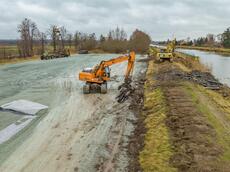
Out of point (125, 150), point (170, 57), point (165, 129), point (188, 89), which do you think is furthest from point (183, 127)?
point (170, 57)

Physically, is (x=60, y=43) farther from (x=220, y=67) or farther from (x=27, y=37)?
(x=220, y=67)

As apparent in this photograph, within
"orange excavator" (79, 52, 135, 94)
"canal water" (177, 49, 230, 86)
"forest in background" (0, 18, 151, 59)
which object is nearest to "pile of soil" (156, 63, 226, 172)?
"orange excavator" (79, 52, 135, 94)

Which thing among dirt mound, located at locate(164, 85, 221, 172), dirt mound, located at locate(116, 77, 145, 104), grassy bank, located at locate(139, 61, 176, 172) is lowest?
dirt mound, located at locate(116, 77, 145, 104)

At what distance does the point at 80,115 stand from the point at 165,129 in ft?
16.7

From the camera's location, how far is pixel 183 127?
39.8 ft

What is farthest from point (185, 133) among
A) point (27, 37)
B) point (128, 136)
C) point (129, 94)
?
point (27, 37)

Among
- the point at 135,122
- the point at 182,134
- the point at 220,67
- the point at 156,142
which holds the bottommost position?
the point at 220,67

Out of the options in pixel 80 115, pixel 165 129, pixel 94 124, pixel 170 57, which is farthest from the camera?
pixel 170 57

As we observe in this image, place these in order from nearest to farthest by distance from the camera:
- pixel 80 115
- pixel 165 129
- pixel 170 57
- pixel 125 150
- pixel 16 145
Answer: pixel 125 150
pixel 16 145
pixel 165 129
pixel 80 115
pixel 170 57

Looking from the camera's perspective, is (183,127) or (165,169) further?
(183,127)

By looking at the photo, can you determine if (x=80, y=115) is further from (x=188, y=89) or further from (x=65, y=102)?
(x=188, y=89)

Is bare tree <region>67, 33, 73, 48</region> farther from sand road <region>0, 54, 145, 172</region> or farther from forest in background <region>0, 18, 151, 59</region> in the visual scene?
sand road <region>0, 54, 145, 172</region>

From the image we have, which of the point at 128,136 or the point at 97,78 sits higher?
the point at 97,78

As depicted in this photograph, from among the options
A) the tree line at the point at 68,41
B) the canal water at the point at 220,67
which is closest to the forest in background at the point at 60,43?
the tree line at the point at 68,41
